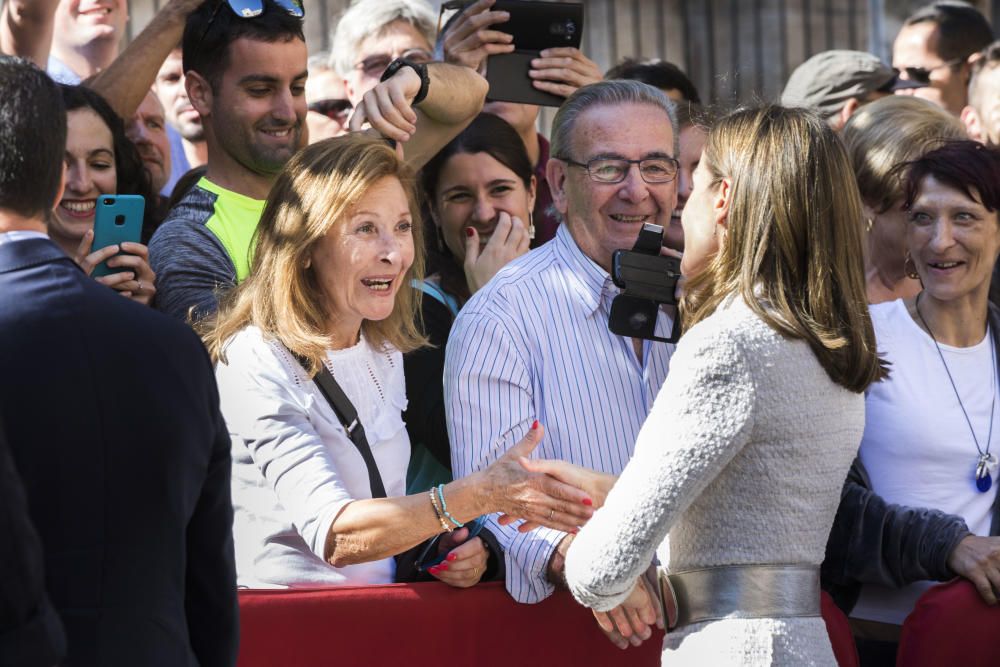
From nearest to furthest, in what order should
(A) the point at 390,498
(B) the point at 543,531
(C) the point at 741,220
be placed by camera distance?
(C) the point at 741,220, (A) the point at 390,498, (B) the point at 543,531

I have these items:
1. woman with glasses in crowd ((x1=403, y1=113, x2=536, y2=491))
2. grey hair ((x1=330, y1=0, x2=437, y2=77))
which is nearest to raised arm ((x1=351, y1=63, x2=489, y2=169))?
woman with glasses in crowd ((x1=403, y1=113, x2=536, y2=491))

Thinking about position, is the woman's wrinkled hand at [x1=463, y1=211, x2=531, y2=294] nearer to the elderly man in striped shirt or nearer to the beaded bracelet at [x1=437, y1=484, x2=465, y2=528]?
the elderly man in striped shirt

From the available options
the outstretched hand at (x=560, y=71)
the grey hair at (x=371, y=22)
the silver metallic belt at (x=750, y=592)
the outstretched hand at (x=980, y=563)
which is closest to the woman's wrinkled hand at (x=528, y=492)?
the silver metallic belt at (x=750, y=592)

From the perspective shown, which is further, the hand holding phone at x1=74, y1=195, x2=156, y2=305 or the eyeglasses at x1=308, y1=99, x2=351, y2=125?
the eyeglasses at x1=308, y1=99, x2=351, y2=125

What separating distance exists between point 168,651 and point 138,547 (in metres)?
0.18

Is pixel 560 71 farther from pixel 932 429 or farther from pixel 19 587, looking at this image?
pixel 19 587

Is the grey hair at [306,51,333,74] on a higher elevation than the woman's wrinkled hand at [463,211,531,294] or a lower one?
higher

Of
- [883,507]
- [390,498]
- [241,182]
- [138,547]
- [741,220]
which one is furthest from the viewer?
[241,182]

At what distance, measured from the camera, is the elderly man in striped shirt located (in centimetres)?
315

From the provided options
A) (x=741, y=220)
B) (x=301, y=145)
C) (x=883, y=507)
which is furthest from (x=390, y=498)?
(x=301, y=145)

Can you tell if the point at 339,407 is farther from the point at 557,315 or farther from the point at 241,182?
the point at 241,182

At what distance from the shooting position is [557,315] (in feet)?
11.0

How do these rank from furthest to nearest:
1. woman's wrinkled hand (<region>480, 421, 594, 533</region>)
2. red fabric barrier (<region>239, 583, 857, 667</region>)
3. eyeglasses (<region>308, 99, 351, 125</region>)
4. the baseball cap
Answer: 1. the baseball cap
2. eyeglasses (<region>308, 99, 351, 125</region>)
3. red fabric barrier (<region>239, 583, 857, 667</region>)
4. woman's wrinkled hand (<region>480, 421, 594, 533</region>)

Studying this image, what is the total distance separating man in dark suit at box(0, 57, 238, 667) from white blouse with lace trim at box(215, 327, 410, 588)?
1.95 feet
